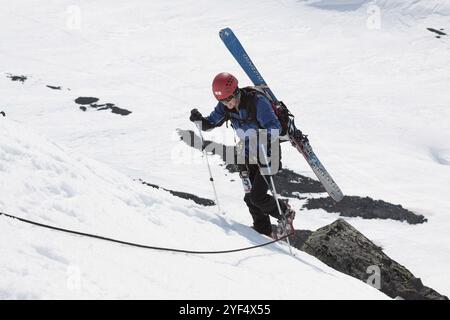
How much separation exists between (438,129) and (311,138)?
7984mm

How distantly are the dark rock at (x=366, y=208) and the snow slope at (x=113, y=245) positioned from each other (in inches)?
389

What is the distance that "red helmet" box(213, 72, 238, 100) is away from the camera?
792cm

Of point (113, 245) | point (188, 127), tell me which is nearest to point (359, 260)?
→ point (113, 245)

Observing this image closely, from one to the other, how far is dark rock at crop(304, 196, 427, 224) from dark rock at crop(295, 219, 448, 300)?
290 inches

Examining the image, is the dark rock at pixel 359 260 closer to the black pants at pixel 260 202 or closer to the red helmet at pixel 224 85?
the black pants at pixel 260 202

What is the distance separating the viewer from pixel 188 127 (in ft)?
100

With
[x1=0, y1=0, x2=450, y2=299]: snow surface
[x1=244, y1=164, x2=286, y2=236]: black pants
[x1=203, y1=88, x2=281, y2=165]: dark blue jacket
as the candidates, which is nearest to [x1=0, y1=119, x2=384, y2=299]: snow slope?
[x1=0, y1=0, x2=450, y2=299]: snow surface

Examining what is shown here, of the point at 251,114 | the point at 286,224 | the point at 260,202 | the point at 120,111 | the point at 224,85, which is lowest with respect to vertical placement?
the point at 120,111

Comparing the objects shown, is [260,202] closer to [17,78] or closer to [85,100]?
[85,100]

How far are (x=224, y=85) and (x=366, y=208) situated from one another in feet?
38.7

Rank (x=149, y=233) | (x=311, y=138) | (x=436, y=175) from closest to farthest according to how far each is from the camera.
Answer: (x=149, y=233)
(x=436, y=175)
(x=311, y=138)

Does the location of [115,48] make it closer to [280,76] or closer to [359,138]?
[280,76]

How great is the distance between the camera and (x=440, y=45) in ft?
150

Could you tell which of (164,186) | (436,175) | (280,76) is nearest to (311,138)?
(436,175)
